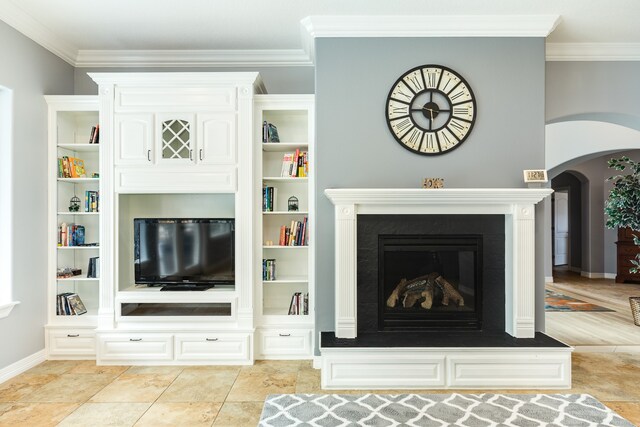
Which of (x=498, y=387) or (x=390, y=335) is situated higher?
(x=390, y=335)

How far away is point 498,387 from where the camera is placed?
2.97 metres

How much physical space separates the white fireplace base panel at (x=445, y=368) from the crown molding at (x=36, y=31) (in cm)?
341

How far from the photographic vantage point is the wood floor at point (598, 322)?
155 inches

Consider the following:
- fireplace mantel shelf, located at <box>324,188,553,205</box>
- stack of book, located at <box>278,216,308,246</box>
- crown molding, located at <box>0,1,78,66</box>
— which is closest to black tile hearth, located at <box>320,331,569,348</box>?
stack of book, located at <box>278,216,308,246</box>

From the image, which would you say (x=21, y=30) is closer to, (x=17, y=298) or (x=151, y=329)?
(x=17, y=298)

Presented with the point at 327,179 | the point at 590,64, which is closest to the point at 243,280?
the point at 327,179

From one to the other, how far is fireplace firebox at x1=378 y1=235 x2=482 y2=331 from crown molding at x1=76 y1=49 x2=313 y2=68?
1979 millimetres

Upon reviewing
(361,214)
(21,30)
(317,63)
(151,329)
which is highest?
(21,30)

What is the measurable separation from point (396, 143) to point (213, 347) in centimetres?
228

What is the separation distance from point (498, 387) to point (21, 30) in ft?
14.9

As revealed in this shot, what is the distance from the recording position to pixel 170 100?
3.53m

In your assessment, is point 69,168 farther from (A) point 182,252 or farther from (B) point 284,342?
(B) point 284,342

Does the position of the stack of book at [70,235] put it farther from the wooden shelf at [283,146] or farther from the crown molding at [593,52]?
the crown molding at [593,52]

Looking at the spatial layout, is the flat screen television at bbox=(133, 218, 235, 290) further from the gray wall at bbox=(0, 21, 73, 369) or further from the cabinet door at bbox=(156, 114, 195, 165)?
the gray wall at bbox=(0, 21, 73, 369)
